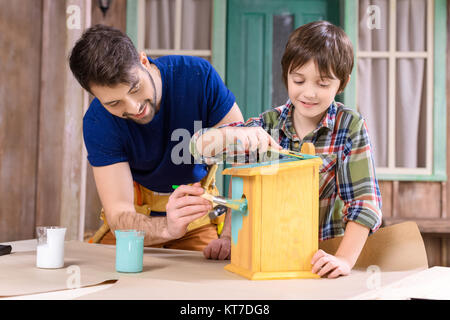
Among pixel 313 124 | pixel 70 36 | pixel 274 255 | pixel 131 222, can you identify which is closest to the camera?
pixel 274 255

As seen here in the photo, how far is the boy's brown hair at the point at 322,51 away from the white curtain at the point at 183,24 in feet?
7.97

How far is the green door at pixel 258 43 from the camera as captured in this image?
363 centimetres

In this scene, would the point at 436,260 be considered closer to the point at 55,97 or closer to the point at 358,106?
the point at 358,106

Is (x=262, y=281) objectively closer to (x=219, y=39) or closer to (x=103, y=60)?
(x=103, y=60)

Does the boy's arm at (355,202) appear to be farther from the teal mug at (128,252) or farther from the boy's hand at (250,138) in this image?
the teal mug at (128,252)

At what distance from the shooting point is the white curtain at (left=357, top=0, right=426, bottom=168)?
3.61 meters

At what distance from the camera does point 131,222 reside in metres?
1.58

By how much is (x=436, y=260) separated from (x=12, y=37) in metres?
3.35

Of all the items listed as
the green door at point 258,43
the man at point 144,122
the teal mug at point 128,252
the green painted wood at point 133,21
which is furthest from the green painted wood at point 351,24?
the teal mug at point 128,252

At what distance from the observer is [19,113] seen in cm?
276

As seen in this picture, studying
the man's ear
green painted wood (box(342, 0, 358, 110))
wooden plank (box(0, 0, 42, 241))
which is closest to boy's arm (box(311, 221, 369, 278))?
the man's ear
